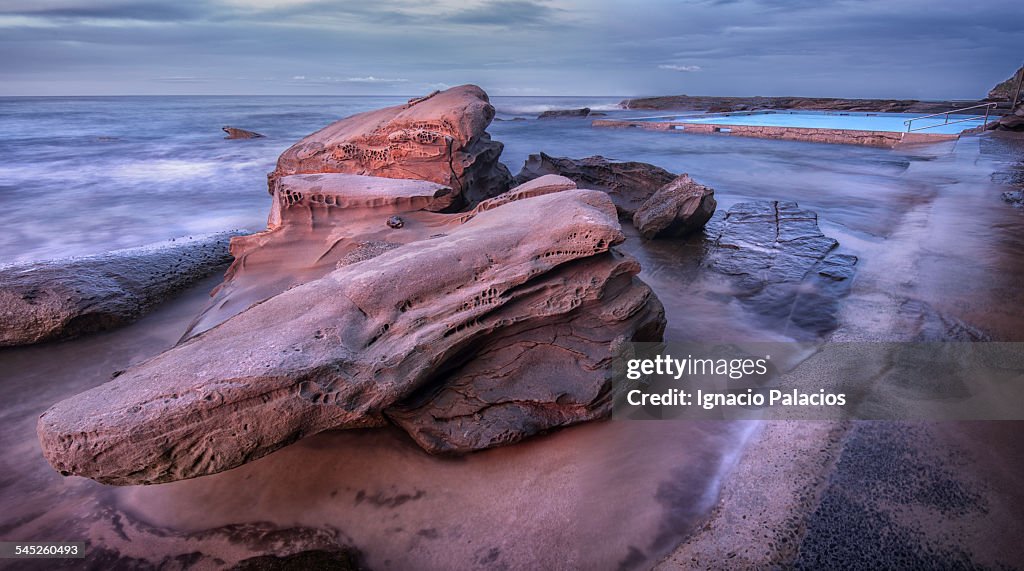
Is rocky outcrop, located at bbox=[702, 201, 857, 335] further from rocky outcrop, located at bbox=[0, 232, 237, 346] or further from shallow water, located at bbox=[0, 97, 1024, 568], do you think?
rocky outcrop, located at bbox=[0, 232, 237, 346]

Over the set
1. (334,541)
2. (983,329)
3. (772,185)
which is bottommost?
(334,541)

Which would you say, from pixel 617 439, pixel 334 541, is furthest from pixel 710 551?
pixel 334 541

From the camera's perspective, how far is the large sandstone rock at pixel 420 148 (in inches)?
290

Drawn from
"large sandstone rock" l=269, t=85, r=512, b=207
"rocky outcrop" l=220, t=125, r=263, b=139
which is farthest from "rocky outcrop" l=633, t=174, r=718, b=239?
"rocky outcrop" l=220, t=125, r=263, b=139

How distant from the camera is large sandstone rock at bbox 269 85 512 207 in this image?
736 centimetres

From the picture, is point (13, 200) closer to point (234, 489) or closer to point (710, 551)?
point (234, 489)

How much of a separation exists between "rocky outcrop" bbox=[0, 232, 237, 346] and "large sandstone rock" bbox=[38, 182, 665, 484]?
4.57 ft

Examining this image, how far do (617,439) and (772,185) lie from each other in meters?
10.8

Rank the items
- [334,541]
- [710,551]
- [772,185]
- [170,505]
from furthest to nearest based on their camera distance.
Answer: [772,185], [170,505], [334,541], [710,551]

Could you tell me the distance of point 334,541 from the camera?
240cm

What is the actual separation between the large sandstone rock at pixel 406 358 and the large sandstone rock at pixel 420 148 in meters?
3.46

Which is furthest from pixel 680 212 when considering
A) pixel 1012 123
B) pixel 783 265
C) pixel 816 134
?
pixel 816 134

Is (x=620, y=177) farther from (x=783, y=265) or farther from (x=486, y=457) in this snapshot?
(x=486, y=457)

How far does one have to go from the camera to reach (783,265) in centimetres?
587
